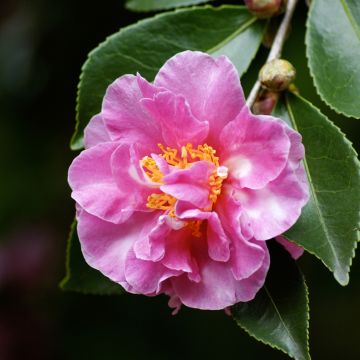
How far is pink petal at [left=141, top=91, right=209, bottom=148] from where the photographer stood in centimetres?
114

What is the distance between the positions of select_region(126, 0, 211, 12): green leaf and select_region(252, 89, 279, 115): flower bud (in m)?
0.35

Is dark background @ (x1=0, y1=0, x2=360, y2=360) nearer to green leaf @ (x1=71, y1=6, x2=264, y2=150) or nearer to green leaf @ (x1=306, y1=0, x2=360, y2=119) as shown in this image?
green leaf @ (x1=71, y1=6, x2=264, y2=150)

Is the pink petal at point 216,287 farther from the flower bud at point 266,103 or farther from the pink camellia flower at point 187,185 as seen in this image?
the flower bud at point 266,103

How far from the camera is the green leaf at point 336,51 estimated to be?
4.13 ft

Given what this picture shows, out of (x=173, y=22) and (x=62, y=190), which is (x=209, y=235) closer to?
(x=173, y=22)

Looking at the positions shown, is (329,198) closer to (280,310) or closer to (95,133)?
(280,310)

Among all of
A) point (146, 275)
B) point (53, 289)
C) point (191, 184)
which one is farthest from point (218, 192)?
point (53, 289)

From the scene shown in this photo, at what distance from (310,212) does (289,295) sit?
0.46 ft

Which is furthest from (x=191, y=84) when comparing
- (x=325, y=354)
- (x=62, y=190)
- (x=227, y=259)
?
(x=325, y=354)

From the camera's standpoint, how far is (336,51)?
4.34ft

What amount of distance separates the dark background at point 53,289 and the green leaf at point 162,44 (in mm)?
1321

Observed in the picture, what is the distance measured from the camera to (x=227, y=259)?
112 centimetres

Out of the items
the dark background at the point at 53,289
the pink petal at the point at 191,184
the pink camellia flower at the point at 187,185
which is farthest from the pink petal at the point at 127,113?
the dark background at the point at 53,289

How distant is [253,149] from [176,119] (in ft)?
0.43
